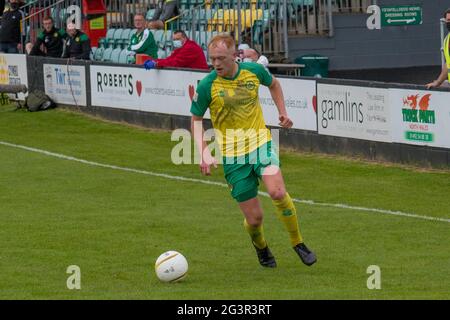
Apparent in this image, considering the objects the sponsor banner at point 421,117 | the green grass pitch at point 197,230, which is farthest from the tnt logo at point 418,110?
the green grass pitch at point 197,230

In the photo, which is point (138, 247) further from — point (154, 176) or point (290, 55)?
point (290, 55)

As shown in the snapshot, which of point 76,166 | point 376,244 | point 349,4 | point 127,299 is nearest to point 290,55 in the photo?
point 349,4

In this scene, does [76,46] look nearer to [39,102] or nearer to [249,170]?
[39,102]

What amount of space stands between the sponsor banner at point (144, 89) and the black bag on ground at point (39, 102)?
1742 millimetres

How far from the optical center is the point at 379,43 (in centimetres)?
2894

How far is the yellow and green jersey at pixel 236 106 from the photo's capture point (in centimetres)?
1134

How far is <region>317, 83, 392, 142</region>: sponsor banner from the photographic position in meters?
19.1

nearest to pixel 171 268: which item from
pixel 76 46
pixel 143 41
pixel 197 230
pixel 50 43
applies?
pixel 197 230

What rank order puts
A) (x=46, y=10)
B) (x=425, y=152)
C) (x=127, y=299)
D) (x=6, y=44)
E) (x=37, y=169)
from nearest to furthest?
(x=127, y=299), (x=425, y=152), (x=37, y=169), (x=6, y=44), (x=46, y=10)

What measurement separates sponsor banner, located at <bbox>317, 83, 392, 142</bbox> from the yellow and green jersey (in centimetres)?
779

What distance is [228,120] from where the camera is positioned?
37.6 ft

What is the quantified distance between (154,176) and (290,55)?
9.29 meters

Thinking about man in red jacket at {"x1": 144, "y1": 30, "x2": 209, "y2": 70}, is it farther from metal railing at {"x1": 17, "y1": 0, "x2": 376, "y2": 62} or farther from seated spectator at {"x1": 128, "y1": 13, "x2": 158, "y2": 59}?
metal railing at {"x1": 17, "y1": 0, "x2": 376, "y2": 62}

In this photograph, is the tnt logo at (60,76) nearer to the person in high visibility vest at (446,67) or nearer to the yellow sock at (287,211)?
the person in high visibility vest at (446,67)
